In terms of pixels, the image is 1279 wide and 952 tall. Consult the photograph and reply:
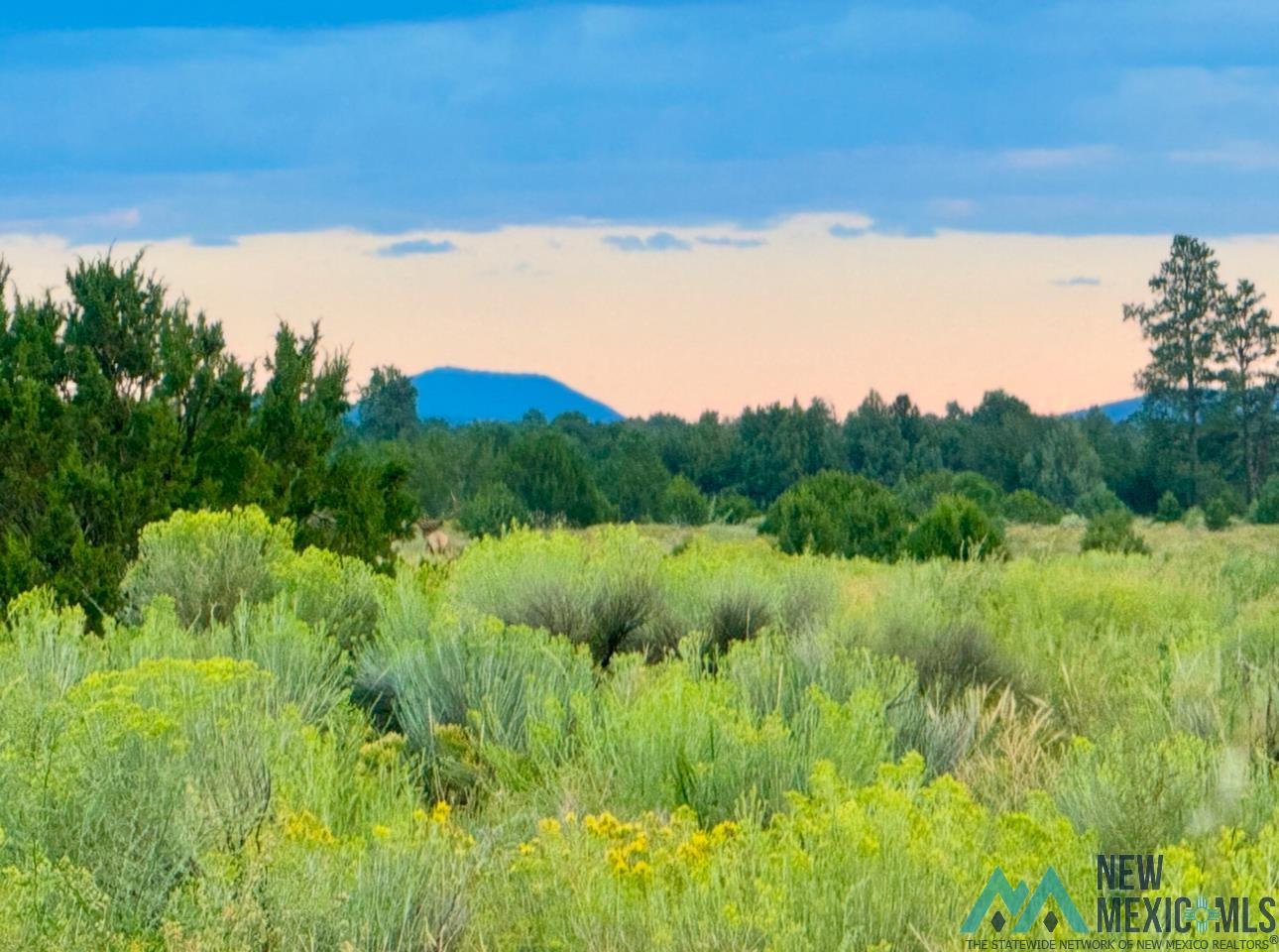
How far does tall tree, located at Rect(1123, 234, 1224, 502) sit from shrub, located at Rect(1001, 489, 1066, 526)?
14.7 m

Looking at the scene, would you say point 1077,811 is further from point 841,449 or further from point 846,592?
point 841,449

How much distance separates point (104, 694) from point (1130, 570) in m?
10.1

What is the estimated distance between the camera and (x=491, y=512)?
3619 cm

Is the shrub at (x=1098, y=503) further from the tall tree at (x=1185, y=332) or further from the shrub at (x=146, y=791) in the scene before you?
the shrub at (x=146, y=791)

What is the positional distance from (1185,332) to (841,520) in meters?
39.2

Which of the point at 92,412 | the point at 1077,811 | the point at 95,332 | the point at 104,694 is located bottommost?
the point at 1077,811

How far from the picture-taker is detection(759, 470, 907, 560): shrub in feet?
84.9

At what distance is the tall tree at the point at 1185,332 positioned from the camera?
59719 millimetres

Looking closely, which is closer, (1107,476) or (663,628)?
(663,628)

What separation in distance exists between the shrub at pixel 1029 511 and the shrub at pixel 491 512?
16.2m

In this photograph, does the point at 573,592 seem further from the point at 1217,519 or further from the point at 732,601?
the point at 1217,519

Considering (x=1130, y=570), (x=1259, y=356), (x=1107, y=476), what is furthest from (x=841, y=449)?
(x=1130, y=570)

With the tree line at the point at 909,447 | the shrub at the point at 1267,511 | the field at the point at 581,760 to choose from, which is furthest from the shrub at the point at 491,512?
the field at the point at 581,760

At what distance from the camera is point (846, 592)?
34.3ft
